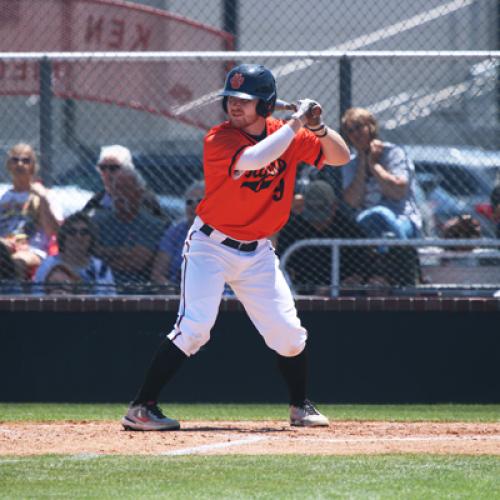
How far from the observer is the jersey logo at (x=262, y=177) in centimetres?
649

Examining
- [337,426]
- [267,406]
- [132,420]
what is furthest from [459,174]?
[132,420]

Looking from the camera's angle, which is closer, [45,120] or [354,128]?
[354,128]

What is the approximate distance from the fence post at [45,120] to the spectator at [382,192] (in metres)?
2.05

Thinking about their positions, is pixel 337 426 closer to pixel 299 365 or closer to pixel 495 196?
pixel 299 365

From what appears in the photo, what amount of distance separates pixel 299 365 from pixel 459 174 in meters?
2.95

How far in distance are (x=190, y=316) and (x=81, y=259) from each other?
106 inches

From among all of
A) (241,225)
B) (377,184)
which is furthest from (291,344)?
(377,184)

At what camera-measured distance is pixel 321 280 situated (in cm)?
898

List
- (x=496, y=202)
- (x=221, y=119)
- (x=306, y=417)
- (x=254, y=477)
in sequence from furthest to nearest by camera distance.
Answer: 1. (x=221, y=119)
2. (x=496, y=202)
3. (x=306, y=417)
4. (x=254, y=477)

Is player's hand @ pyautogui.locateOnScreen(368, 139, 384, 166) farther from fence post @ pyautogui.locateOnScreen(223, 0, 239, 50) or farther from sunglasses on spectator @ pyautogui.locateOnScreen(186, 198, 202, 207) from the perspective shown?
fence post @ pyautogui.locateOnScreen(223, 0, 239, 50)

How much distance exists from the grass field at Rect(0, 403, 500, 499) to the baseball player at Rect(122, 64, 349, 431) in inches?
39.2

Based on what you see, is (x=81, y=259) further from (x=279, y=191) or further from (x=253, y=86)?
(x=253, y=86)

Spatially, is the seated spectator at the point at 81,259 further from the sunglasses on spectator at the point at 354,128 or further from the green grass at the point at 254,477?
the green grass at the point at 254,477

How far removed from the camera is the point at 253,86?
254 inches
